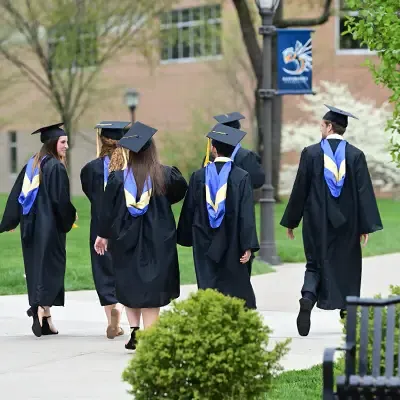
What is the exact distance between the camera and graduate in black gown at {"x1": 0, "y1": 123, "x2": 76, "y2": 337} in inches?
390

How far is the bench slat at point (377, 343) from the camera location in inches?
200

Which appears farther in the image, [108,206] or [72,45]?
[72,45]

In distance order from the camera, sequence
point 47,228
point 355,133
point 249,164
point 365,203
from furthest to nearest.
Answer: point 355,133
point 249,164
point 47,228
point 365,203

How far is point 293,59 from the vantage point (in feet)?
53.1

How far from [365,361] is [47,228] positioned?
207 inches

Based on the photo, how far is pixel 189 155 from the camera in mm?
43125

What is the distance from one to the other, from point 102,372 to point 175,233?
58.9 inches

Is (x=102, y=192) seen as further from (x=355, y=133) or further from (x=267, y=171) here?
(x=355, y=133)

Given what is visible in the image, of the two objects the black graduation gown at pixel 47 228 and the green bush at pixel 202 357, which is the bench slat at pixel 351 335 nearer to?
the green bush at pixel 202 357

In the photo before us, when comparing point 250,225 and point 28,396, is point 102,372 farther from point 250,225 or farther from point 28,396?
point 250,225

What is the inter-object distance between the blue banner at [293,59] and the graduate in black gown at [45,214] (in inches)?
264

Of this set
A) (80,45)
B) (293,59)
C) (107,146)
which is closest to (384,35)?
(107,146)

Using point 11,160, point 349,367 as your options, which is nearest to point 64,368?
point 349,367

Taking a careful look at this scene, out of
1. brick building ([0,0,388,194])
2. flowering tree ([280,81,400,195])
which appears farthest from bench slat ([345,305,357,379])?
flowering tree ([280,81,400,195])
